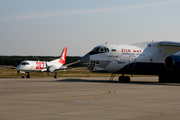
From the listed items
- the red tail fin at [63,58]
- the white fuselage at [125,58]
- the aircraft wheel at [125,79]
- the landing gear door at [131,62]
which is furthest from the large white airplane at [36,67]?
the landing gear door at [131,62]

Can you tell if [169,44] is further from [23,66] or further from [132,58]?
[23,66]

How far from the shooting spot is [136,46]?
124 feet

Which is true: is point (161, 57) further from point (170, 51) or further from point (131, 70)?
point (131, 70)

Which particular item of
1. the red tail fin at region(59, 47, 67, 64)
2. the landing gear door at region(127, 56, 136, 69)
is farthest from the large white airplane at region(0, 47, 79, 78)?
the landing gear door at region(127, 56, 136, 69)

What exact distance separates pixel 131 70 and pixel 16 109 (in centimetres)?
2579

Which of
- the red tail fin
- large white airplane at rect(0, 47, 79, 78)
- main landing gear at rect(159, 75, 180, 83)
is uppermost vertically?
the red tail fin

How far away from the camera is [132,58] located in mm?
36312

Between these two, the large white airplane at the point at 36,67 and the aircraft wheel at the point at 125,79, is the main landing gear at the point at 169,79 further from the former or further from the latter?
the large white airplane at the point at 36,67

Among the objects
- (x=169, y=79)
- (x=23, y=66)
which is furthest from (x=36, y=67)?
(x=169, y=79)

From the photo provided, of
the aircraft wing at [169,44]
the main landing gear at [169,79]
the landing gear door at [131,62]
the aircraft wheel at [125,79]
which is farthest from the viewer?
the aircraft wheel at [125,79]

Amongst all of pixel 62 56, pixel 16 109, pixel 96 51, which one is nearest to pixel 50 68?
pixel 62 56

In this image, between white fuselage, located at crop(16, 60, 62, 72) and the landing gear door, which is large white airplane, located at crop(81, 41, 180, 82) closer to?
the landing gear door

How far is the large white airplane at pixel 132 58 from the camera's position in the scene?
35.9 meters

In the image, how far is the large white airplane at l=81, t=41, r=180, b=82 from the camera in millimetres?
35906
